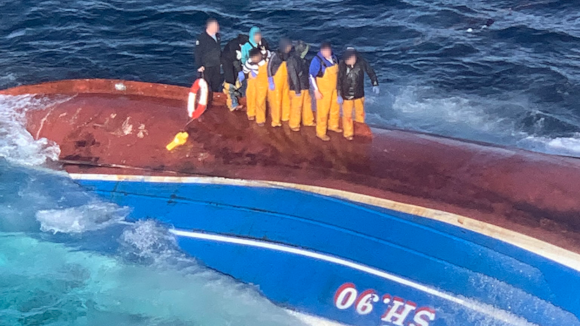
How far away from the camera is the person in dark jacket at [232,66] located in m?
9.34

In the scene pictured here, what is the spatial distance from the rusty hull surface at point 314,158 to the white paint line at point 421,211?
0.24 ft

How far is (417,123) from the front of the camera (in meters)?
12.2

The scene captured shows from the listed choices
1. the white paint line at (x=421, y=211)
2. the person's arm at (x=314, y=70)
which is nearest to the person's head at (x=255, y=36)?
the person's arm at (x=314, y=70)

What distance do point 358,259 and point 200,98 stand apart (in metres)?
3.85

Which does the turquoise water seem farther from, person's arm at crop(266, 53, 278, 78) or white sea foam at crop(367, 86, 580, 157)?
white sea foam at crop(367, 86, 580, 157)

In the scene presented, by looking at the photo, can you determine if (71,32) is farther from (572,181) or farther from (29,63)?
(572,181)

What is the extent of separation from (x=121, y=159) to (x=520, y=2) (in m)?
13.5

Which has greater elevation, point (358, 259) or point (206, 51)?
point (206, 51)

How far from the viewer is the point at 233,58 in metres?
9.38

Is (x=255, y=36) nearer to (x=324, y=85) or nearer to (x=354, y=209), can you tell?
(x=324, y=85)

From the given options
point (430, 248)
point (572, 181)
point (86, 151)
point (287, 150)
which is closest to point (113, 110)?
point (86, 151)

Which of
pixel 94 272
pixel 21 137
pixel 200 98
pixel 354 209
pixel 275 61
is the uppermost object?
pixel 275 61

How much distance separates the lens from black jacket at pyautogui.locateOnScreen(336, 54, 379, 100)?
8211mm

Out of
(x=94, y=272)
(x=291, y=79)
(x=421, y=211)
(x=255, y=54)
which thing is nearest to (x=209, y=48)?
(x=255, y=54)
